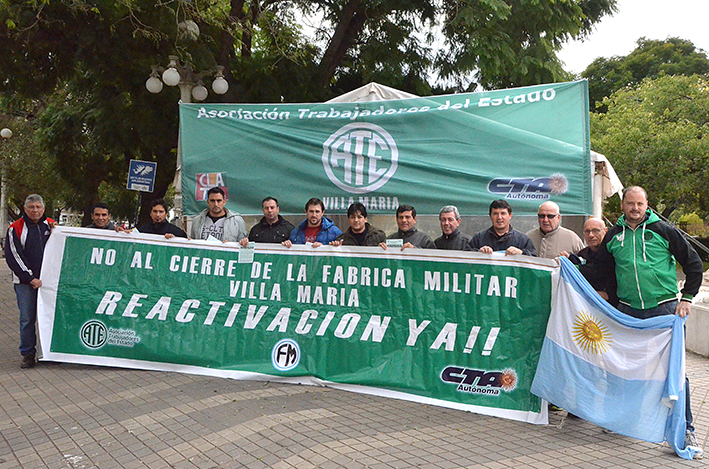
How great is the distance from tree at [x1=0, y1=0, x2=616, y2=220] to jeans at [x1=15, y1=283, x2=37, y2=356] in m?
5.18

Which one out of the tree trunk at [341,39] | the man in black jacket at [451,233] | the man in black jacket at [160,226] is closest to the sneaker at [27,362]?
the man in black jacket at [160,226]

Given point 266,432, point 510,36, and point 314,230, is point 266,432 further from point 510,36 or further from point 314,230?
point 510,36

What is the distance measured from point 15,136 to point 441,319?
91.4 ft

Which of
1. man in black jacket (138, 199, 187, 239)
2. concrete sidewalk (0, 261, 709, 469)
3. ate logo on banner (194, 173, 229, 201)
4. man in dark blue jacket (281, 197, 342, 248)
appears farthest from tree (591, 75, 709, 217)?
man in black jacket (138, 199, 187, 239)

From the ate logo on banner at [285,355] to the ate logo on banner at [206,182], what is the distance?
7.56 ft

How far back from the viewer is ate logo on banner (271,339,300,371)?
5.97 metres

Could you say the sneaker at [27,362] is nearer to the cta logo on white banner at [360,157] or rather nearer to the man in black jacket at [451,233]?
the cta logo on white banner at [360,157]

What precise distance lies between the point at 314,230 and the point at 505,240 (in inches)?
79.2

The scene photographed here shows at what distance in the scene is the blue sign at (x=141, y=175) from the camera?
10.8 m

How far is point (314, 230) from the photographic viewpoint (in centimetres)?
654

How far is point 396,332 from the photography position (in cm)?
564

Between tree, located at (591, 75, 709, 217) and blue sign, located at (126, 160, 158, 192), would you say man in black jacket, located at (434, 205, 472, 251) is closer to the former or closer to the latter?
blue sign, located at (126, 160, 158, 192)

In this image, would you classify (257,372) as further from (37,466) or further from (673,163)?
(673,163)

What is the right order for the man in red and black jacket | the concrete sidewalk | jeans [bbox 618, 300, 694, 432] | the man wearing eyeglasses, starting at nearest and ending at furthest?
the concrete sidewalk
jeans [bbox 618, 300, 694, 432]
the man wearing eyeglasses
the man in red and black jacket
